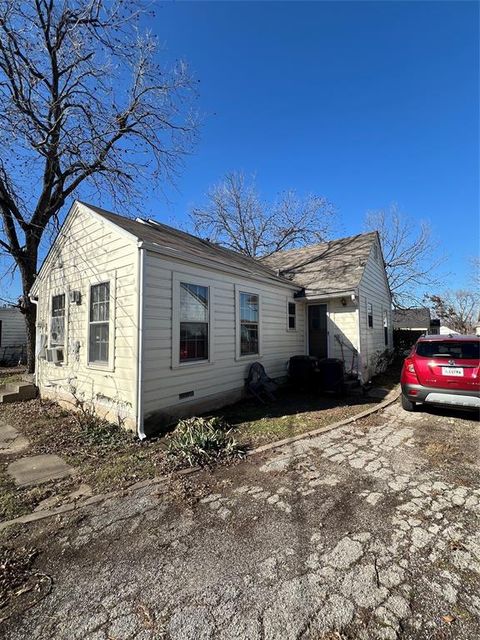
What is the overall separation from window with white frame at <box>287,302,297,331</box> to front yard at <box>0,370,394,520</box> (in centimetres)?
254

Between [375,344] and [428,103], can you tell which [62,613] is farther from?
[428,103]

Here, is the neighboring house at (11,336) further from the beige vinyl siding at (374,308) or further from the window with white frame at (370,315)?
the window with white frame at (370,315)

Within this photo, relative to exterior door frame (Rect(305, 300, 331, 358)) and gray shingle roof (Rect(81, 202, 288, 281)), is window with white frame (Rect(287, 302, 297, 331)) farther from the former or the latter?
gray shingle roof (Rect(81, 202, 288, 281))

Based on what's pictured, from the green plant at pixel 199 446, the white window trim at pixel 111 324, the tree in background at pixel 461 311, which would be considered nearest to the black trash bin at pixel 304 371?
the green plant at pixel 199 446

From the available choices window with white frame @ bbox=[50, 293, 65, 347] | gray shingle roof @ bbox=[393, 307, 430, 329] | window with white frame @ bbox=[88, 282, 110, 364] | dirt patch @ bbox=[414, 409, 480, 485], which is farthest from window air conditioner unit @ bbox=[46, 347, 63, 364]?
gray shingle roof @ bbox=[393, 307, 430, 329]

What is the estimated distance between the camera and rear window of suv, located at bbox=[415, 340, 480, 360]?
19.6 feet

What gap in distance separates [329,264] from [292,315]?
3.32 metres

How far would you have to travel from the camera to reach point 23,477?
4211 millimetres

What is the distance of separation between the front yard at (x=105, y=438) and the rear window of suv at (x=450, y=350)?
77.9 inches

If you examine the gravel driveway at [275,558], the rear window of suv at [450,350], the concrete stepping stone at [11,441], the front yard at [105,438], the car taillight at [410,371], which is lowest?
the concrete stepping stone at [11,441]

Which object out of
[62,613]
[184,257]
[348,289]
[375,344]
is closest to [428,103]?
[348,289]

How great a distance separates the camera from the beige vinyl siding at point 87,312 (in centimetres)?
577

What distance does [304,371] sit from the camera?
9344 mm

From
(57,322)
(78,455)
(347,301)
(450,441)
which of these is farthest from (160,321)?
(347,301)
